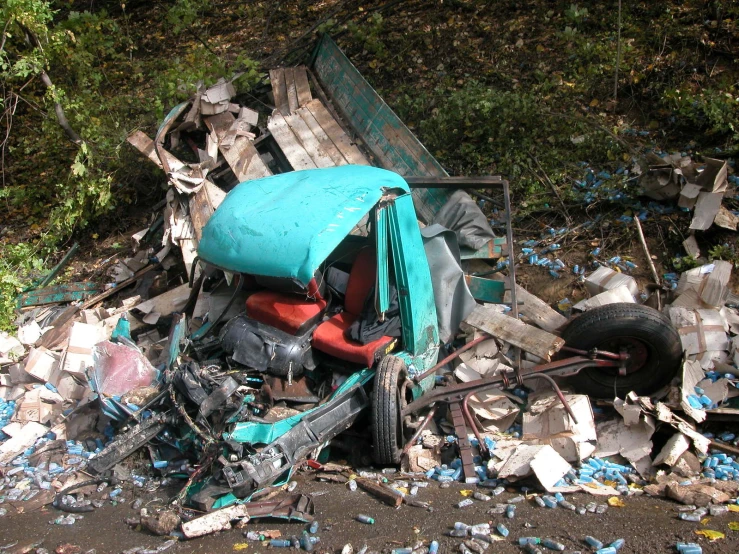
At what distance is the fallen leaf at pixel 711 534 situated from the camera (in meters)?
3.32

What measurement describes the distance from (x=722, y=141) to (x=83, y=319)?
720cm

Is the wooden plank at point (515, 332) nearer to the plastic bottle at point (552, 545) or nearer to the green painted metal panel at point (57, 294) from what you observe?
the plastic bottle at point (552, 545)

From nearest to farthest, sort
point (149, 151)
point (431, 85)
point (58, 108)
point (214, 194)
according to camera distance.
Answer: point (214, 194) < point (149, 151) < point (431, 85) < point (58, 108)

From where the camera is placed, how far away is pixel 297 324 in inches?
175

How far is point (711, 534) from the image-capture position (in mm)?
3350

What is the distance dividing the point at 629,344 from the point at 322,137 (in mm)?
4339

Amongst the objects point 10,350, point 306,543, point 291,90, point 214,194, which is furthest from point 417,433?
point 291,90

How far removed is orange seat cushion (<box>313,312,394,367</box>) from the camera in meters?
4.41

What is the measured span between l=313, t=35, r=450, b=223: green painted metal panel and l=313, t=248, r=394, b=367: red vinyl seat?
7.11ft

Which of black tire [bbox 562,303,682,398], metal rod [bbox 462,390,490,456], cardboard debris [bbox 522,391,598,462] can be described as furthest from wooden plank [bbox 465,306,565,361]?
metal rod [bbox 462,390,490,456]

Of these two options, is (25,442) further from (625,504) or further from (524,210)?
(524,210)

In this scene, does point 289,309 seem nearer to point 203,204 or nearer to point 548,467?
point 548,467

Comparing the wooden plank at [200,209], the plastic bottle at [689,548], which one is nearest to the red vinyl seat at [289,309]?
the wooden plank at [200,209]

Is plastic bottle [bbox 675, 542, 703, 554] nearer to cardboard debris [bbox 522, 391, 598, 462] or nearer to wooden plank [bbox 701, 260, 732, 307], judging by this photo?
cardboard debris [bbox 522, 391, 598, 462]
